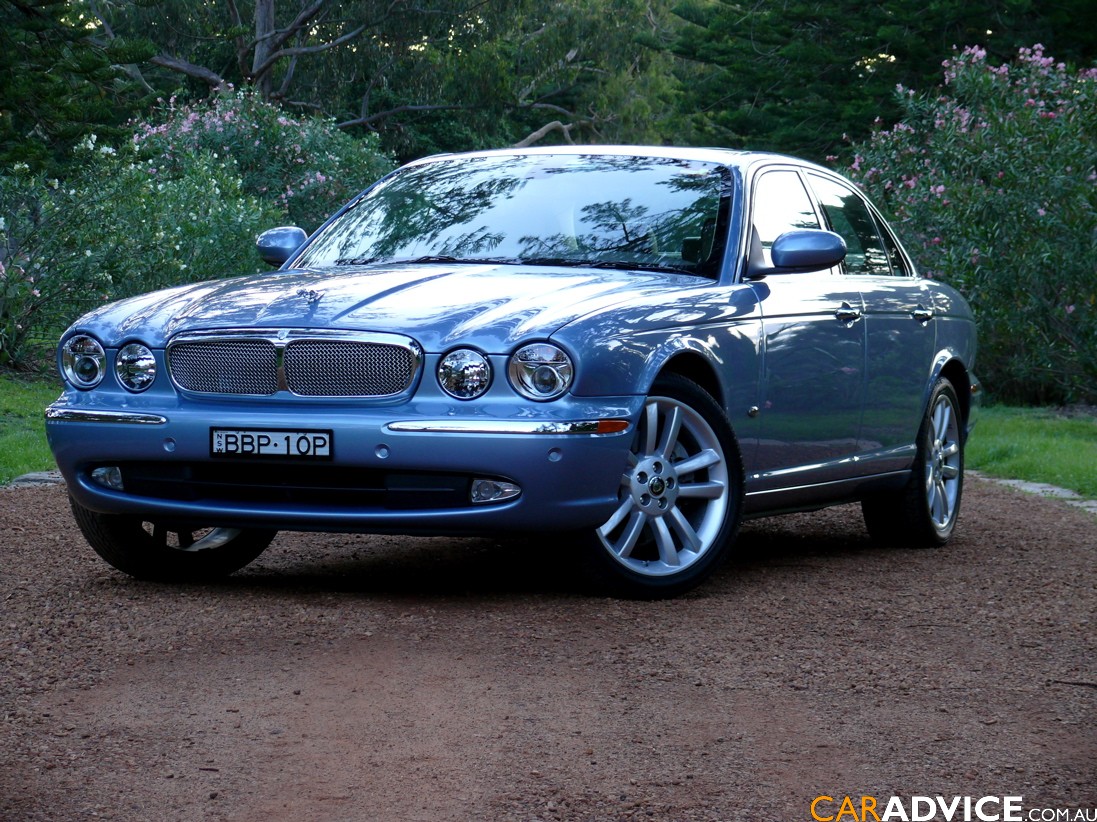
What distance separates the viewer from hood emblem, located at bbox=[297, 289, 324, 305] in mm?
6035

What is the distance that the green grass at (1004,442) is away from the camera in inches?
437

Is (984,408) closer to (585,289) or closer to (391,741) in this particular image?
(585,289)

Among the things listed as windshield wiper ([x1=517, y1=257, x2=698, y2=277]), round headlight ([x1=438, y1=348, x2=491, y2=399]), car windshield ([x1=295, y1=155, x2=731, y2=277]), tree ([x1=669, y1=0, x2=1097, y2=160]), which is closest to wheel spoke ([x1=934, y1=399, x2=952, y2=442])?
car windshield ([x1=295, y1=155, x2=731, y2=277])

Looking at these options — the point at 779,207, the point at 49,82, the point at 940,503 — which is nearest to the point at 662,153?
the point at 779,207

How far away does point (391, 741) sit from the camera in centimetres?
420

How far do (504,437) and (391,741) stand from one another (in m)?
1.55

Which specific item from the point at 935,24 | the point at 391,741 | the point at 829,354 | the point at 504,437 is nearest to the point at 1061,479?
the point at 829,354

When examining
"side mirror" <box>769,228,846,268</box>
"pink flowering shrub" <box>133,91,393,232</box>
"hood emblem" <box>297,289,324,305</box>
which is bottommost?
"pink flowering shrub" <box>133,91,393,232</box>

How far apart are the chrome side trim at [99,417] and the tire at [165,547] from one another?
34 centimetres

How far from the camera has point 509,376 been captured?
5.62 m

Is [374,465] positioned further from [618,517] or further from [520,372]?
[618,517]

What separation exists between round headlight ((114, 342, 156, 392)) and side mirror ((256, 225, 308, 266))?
57.3 inches

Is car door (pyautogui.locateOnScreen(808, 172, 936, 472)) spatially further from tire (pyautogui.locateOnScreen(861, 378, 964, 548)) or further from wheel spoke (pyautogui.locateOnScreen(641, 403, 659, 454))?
wheel spoke (pyautogui.locateOnScreen(641, 403, 659, 454))

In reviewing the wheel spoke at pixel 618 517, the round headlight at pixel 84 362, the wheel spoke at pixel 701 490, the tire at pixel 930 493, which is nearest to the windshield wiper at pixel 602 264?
the wheel spoke at pixel 701 490
